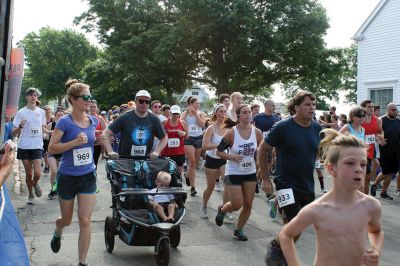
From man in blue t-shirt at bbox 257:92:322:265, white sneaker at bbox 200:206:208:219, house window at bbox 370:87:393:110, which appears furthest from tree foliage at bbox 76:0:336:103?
man in blue t-shirt at bbox 257:92:322:265

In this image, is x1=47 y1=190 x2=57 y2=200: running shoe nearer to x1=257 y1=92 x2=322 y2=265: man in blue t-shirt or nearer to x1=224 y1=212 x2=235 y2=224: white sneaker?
x1=224 y1=212 x2=235 y2=224: white sneaker

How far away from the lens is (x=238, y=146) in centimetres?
677

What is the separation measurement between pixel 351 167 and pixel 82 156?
3.26 meters

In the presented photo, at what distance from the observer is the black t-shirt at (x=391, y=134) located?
10788mm

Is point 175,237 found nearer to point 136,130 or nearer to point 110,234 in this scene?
point 110,234

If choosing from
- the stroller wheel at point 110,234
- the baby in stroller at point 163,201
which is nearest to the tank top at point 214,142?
the baby in stroller at point 163,201

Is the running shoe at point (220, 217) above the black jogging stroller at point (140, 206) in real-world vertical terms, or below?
below


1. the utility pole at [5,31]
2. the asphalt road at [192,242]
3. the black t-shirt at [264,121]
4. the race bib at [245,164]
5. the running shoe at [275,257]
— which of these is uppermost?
the utility pole at [5,31]

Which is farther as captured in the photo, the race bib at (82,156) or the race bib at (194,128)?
the race bib at (194,128)

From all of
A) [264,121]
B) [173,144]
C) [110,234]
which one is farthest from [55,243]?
[264,121]

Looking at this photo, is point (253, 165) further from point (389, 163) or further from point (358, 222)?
point (389, 163)

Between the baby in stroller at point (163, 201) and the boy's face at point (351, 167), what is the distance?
9.87ft

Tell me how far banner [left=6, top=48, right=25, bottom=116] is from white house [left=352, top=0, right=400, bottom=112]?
20.2m

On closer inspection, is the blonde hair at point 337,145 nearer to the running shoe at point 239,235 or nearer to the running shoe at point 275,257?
the running shoe at point 275,257
